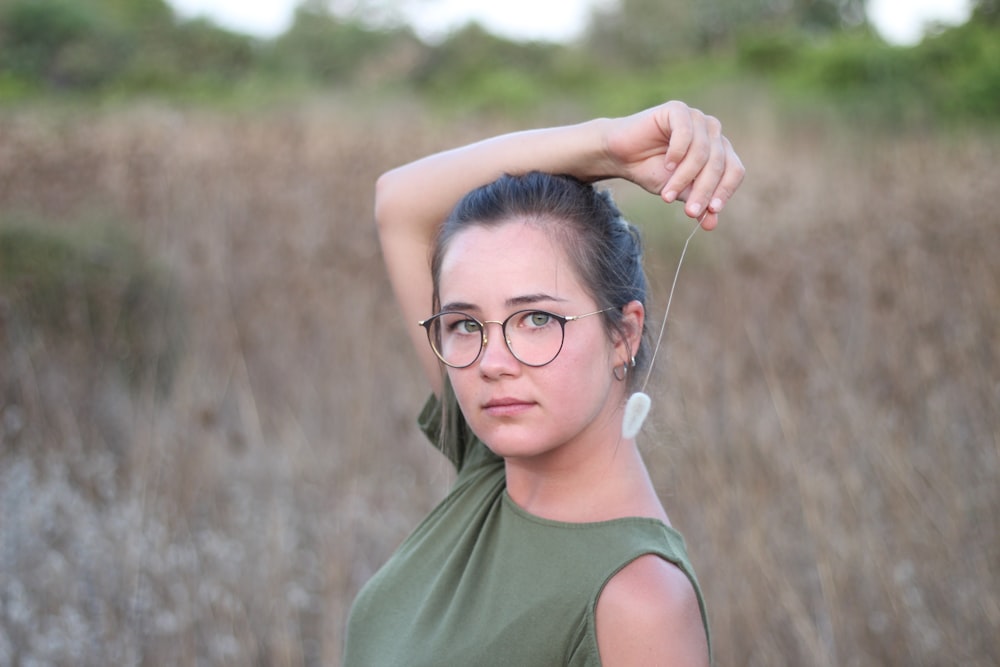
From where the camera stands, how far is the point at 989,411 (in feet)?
11.2

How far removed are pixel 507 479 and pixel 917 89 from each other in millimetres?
11153

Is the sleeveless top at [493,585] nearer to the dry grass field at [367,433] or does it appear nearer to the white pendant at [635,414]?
the white pendant at [635,414]

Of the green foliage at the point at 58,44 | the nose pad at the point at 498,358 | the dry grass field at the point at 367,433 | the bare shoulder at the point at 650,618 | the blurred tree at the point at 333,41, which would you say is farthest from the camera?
the blurred tree at the point at 333,41

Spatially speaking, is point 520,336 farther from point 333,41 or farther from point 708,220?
point 333,41

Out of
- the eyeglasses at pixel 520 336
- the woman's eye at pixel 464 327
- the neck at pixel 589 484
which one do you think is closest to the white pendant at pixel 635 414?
the neck at pixel 589 484

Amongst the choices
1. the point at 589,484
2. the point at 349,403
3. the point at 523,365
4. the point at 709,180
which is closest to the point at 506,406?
the point at 523,365

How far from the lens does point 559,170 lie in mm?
1564

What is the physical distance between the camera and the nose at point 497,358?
1.34 meters

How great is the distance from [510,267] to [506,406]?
0.19m

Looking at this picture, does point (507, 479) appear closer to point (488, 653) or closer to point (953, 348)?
point (488, 653)

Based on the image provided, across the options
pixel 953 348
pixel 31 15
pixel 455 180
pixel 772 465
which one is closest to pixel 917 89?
pixel 953 348

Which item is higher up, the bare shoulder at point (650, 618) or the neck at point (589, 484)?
the neck at point (589, 484)

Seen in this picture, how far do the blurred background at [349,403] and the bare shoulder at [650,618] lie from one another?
0.46 meters

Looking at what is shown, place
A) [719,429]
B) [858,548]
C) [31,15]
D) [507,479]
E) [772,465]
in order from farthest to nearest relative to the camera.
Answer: [31,15], [719,429], [772,465], [858,548], [507,479]
